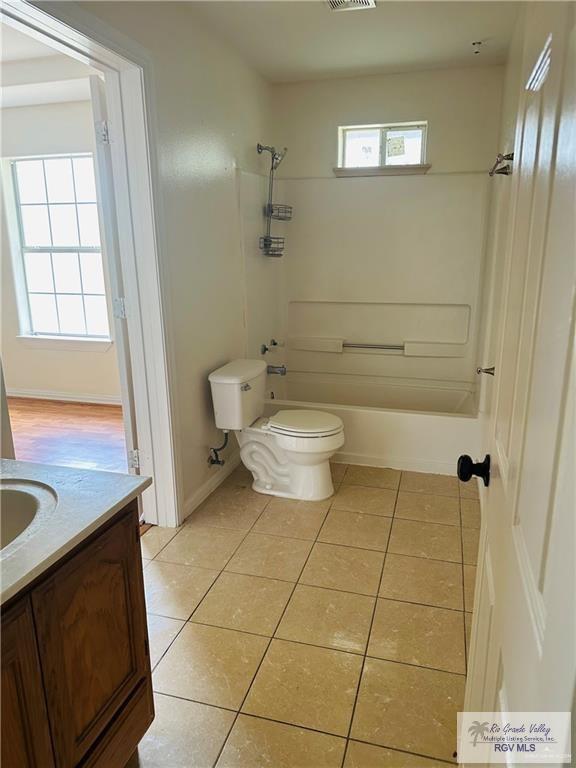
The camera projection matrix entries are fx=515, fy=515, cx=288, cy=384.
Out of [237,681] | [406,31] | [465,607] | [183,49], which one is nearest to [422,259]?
[406,31]

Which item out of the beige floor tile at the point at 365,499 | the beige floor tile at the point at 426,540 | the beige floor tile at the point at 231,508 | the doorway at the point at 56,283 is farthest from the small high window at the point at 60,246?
the beige floor tile at the point at 426,540

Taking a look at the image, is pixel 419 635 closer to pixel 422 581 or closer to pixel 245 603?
pixel 422 581

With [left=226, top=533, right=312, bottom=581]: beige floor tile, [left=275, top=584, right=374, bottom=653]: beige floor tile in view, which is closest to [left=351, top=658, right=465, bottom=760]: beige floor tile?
[left=275, top=584, right=374, bottom=653]: beige floor tile

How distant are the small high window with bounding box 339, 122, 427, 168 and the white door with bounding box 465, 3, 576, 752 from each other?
2.95 meters

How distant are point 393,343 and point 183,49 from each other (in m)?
2.40

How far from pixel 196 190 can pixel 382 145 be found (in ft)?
5.66

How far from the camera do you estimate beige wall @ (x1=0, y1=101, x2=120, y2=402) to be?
172 inches

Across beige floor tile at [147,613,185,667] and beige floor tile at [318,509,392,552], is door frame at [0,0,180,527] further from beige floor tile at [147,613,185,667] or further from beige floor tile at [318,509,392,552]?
beige floor tile at [318,509,392,552]

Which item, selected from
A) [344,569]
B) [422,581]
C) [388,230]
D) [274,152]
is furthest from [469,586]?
[274,152]

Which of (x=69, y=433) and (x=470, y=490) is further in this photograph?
(x=69, y=433)

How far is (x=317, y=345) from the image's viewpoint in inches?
164

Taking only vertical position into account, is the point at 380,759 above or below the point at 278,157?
below

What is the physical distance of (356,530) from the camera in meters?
2.68

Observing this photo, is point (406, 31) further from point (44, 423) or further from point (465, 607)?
point (44, 423)
